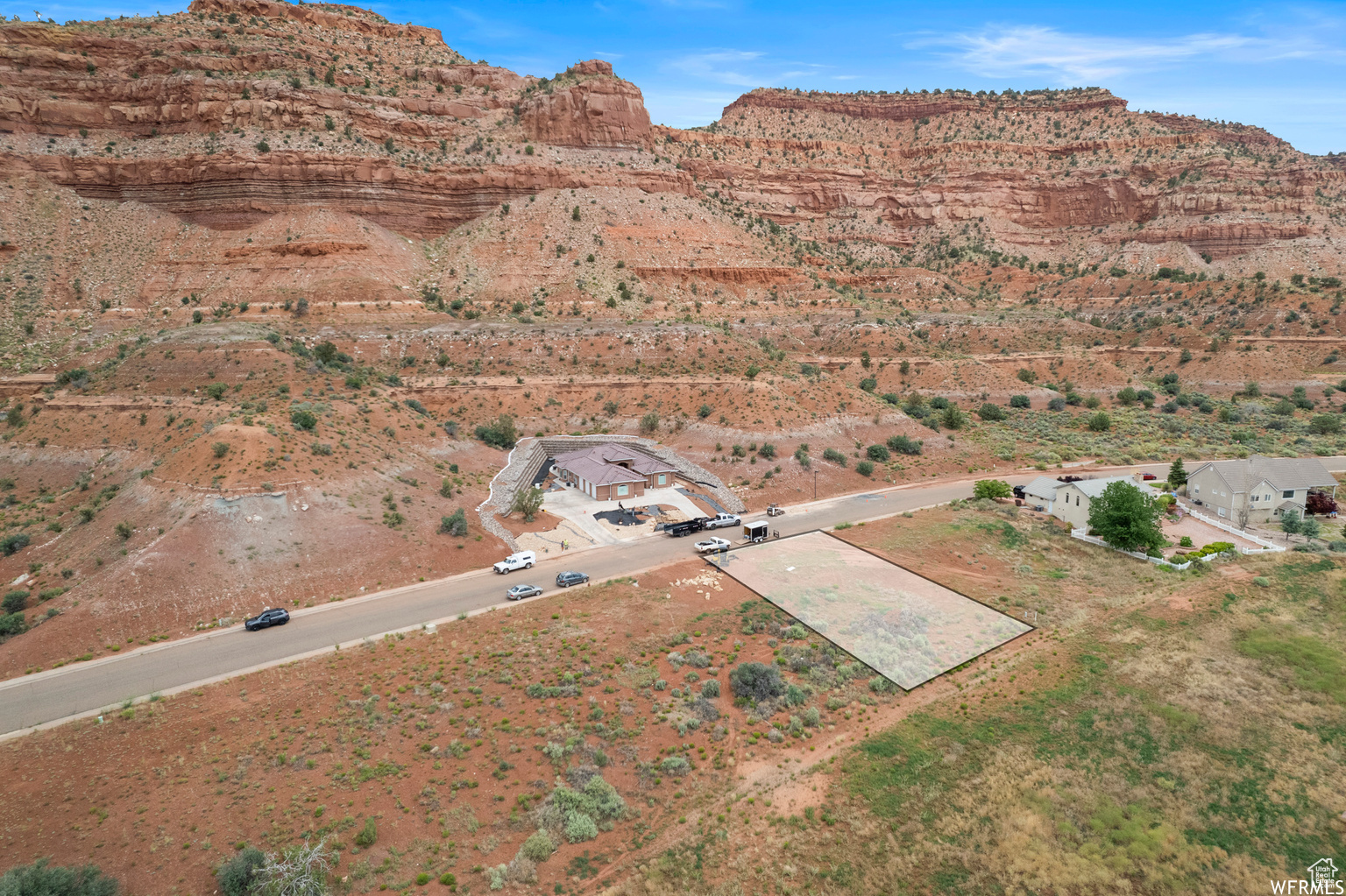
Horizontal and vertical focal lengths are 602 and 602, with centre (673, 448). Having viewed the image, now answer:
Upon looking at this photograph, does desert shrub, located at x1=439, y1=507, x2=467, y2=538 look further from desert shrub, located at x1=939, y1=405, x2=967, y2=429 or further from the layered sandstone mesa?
the layered sandstone mesa

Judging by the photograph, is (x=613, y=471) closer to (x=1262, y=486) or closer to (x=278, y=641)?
(x=278, y=641)

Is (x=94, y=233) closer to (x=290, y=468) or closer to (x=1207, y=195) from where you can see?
(x=290, y=468)

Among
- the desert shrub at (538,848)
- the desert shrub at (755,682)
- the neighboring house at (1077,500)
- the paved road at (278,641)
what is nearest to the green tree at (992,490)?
the neighboring house at (1077,500)

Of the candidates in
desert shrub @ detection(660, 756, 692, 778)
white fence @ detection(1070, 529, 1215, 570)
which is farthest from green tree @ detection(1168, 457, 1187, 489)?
desert shrub @ detection(660, 756, 692, 778)

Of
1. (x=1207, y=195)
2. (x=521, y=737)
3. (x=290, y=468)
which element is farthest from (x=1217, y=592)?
(x=1207, y=195)

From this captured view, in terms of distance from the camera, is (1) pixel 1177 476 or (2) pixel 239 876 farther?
(1) pixel 1177 476

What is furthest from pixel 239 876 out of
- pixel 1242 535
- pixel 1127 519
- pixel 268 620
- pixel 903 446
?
pixel 903 446

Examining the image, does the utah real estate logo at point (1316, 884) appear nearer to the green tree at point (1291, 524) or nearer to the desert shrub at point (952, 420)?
the green tree at point (1291, 524)
